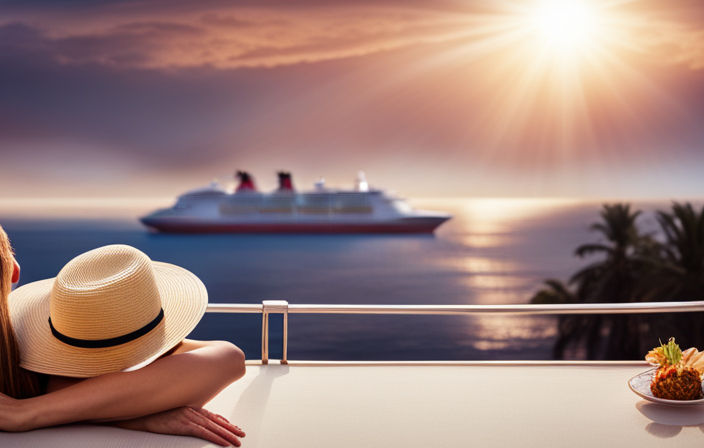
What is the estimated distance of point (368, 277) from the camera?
38.4m

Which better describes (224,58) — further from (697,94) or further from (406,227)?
(697,94)

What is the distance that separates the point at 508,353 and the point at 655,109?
22.6m

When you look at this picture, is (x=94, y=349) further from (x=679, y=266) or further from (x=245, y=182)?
(x=245, y=182)

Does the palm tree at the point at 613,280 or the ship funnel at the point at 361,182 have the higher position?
the ship funnel at the point at 361,182

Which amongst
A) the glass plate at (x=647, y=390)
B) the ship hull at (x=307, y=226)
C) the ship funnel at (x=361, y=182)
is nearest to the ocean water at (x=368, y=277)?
the ship hull at (x=307, y=226)

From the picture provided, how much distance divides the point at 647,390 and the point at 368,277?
37250mm

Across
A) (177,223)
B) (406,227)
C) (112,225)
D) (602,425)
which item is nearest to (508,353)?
(406,227)

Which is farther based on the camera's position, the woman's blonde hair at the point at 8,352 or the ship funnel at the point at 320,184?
the ship funnel at the point at 320,184

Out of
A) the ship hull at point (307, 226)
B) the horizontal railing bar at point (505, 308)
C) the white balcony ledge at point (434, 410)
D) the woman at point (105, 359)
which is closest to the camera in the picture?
the woman at point (105, 359)

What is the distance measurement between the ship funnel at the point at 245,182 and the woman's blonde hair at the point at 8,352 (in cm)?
3941

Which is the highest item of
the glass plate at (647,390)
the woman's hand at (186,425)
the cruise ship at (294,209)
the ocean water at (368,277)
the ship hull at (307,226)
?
the woman's hand at (186,425)

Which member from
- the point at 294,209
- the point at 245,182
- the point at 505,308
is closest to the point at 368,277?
the point at 294,209

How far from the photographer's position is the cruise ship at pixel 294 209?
39.6m

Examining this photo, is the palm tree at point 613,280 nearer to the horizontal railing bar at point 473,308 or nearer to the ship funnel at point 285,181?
the horizontal railing bar at point 473,308
